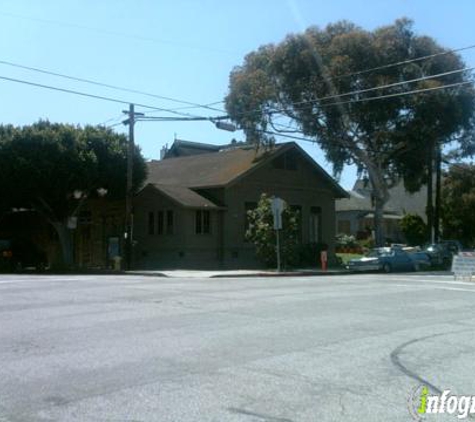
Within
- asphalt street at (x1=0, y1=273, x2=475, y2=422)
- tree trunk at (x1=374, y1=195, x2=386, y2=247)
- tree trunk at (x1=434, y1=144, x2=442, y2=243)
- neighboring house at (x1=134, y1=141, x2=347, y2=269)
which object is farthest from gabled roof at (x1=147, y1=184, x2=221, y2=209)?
asphalt street at (x1=0, y1=273, x2=475, y2=422)

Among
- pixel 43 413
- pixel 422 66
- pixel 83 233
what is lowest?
pixel 43 413

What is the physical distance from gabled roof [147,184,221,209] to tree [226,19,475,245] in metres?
5.36

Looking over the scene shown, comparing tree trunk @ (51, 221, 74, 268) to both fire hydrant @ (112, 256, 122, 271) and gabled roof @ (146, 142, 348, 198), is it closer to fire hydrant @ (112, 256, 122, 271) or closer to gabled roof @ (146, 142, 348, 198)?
fire hydrant @ (112, 256, 122, 271)

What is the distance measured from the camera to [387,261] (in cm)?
3456

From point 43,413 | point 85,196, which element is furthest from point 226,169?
point 43,413

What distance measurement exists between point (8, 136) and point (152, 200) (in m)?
7.81

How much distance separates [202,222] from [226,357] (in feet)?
86.4

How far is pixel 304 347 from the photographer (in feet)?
32.0

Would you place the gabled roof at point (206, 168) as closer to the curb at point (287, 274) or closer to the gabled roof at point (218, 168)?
the gabled roof at point (218, 168)

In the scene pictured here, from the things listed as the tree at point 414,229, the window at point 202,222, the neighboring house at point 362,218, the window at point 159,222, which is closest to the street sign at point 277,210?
the window at point 202,222

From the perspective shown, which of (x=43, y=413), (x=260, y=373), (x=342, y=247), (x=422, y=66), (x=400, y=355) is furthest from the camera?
(x=342, y=247)

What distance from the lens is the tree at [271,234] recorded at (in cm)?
3272

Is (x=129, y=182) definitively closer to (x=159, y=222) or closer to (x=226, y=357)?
(x=159, y=222)

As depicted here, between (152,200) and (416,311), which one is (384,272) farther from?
(416,311)
